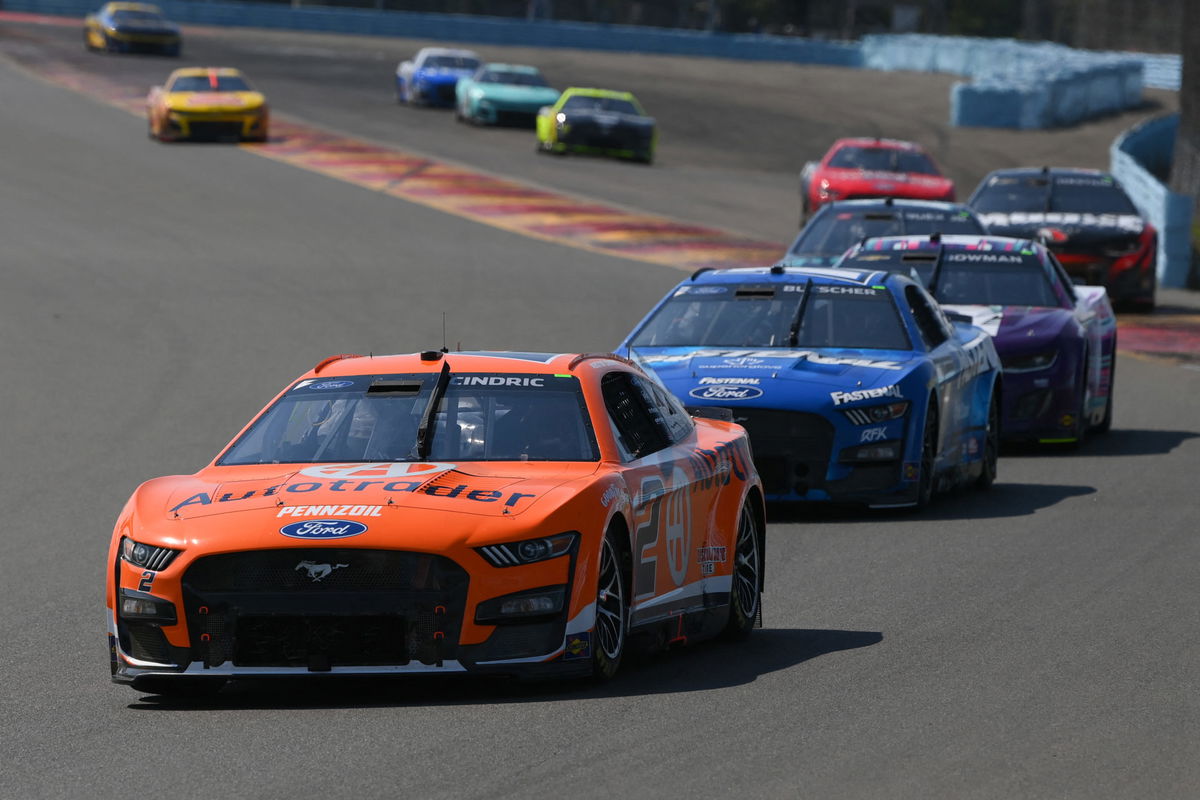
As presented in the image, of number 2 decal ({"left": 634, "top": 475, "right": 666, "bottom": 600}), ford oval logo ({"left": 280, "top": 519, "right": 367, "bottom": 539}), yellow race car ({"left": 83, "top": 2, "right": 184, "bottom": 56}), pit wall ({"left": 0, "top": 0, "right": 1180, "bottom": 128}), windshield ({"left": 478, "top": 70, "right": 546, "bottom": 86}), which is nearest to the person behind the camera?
ford oval logo ({"left": 280, "top": 519, "right": 367, "bottom": 539})

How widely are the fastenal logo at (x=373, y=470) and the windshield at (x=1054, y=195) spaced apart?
19.2m

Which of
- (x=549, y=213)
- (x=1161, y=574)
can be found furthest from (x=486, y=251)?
(x=1161, y=574)

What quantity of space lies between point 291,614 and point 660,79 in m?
57.9

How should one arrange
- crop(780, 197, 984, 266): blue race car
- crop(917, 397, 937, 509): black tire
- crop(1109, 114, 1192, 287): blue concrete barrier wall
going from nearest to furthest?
1. crop(917, 397, 937, 509): black tire
2. crop(780, 197, 984, 266): blue race car
3. crop(1109, 114, 1192, 287): blue concrete barrier wall

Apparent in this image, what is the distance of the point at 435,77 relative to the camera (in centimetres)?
4884

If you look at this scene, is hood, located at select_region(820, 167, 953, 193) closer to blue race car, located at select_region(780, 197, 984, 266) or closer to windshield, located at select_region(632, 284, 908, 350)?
blue race car, located at select_region(780, 197, 984, 266)

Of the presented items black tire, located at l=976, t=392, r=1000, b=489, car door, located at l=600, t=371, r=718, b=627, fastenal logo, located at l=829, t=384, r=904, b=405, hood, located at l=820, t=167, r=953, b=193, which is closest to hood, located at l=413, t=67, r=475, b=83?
hood, located at l=820, t=167, r=953, b=193

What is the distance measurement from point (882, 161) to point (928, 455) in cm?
1797

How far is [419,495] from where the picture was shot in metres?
7.47

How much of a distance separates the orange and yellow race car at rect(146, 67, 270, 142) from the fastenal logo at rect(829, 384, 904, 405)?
27.4 meters

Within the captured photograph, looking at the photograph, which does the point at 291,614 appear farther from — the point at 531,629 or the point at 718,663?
the point at 718,663

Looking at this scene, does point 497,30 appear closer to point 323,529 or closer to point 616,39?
point 616,39

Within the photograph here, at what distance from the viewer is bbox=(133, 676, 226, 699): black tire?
744cm

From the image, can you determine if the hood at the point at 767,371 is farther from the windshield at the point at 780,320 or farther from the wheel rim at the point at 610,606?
the wheel rim at the point at 610,606
